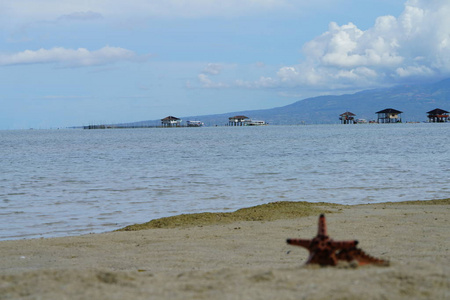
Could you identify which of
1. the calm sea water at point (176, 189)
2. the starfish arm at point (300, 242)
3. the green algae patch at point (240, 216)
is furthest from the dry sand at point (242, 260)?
the calm sea water at point (176, 189)

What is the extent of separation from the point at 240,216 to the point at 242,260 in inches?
179

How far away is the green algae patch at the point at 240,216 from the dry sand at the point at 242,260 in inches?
3.0

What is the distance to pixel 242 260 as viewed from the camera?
26.6 ft

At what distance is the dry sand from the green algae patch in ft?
0.25

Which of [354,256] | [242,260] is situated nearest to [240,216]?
[242,260]

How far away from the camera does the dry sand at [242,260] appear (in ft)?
16.3

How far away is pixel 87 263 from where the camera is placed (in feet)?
27.3

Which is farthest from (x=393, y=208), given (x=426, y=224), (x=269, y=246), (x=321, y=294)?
(x=321, y=294)

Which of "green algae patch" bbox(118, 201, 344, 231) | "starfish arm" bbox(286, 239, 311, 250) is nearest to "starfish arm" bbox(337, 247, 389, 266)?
"starfish arm" bbox(286, 239, 311, 250)

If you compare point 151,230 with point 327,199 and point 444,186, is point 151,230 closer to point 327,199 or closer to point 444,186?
point 327,199

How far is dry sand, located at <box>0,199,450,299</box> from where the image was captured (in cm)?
498

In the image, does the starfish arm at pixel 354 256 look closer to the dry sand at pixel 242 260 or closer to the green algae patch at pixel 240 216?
the dry sand at pixel 242 260

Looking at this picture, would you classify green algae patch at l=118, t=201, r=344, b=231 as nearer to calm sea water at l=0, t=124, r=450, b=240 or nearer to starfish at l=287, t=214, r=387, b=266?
calm sea water at l=0, t=124, r=450, b=240

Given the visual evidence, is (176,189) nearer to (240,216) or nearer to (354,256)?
(240,216)
